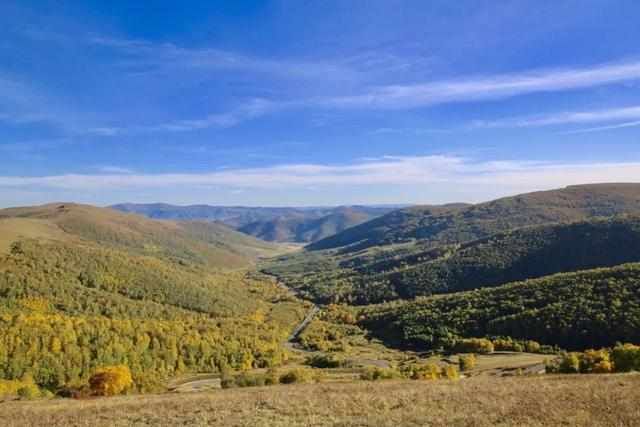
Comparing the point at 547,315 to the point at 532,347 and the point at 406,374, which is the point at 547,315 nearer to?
the point at 532,347

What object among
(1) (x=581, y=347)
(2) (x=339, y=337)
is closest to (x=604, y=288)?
(1) (x=581, y=347)

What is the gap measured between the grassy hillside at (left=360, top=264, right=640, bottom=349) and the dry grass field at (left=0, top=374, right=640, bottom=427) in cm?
11389

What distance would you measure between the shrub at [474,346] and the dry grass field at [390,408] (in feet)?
346

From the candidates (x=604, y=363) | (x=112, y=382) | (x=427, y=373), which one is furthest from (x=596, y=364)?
(x=112, y=382)

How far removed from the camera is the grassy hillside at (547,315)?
133125 millimetres

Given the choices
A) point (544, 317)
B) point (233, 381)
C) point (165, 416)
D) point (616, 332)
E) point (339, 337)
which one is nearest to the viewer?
point (165, 416)

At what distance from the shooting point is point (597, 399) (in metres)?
28.9

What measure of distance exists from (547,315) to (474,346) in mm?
33274

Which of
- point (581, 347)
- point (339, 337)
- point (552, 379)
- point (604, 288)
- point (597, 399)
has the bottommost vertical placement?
point (339, 337)

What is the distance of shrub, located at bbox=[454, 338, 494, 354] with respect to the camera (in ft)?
446

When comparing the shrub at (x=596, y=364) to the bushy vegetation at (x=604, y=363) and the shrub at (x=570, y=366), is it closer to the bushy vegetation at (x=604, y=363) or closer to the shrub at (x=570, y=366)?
the bushy vegetation at (x=604, y=363)

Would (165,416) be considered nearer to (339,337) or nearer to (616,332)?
(616,332)

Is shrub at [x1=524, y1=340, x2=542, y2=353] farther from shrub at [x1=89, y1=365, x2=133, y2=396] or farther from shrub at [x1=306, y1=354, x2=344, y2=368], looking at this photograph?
shrub at [x1=89, y1=365, x2=133, y2=396]

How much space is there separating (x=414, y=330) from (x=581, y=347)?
61791 millimetres
